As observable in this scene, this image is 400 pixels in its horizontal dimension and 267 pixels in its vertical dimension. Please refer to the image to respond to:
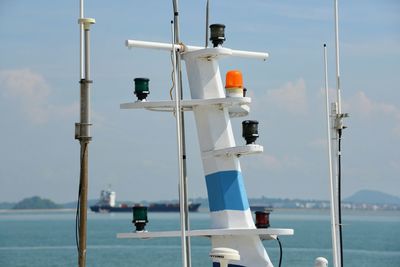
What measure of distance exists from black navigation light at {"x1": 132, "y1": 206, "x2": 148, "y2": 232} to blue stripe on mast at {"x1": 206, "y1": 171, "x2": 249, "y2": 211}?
976 mm

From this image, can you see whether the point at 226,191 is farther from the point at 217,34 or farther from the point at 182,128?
the point at 217,34

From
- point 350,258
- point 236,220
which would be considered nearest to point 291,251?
point 350,258

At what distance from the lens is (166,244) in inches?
4540

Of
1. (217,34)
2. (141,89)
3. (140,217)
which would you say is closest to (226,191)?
(140,217)

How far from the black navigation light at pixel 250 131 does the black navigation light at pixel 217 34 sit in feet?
4.29

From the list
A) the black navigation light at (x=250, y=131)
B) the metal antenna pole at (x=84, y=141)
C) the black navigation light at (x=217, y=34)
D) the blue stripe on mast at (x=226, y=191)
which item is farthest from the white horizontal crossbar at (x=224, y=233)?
the black navigation light at (x=217, y=34)

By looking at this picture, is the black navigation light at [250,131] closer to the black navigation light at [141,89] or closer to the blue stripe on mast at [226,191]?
the blue stripe on mast at [226,191]

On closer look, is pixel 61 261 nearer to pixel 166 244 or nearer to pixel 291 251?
pixel 291 251

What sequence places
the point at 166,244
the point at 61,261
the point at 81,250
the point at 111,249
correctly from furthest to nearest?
1. the point at 166,244
2. the point at 111,249
3. the point at 61,261
4. the point at 81,250

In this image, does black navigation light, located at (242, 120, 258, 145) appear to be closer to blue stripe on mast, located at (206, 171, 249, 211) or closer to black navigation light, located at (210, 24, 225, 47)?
blue stripe on mast, located at (206, 171, 249, 211)

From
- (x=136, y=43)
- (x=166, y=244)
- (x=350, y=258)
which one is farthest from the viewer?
(x=166, y=244)

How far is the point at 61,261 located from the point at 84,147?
235ft

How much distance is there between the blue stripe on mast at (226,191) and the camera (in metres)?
17.1

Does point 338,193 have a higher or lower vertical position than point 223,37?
lower
